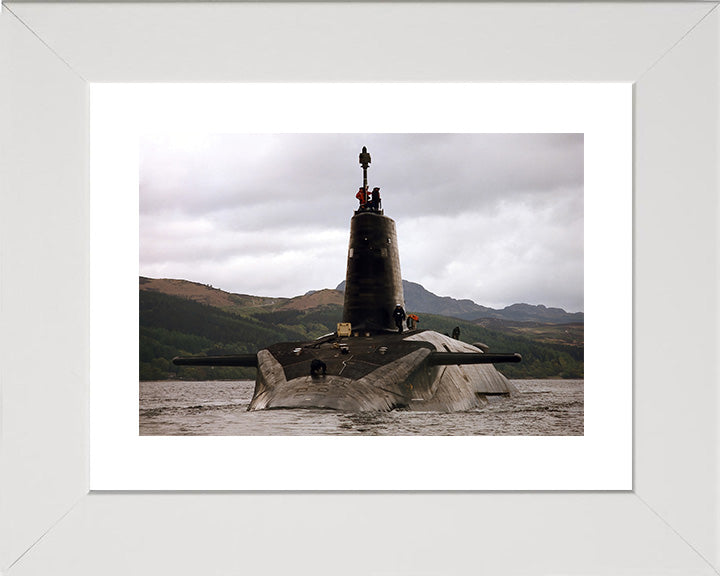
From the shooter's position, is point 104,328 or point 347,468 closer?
point 104,328

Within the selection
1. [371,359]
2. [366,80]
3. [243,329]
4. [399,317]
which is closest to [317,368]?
[371,359]

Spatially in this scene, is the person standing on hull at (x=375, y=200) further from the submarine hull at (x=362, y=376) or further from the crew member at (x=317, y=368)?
the crew member at (x=317, y=368)

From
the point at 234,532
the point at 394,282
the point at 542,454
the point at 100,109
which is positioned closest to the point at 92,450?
the point at 234,532

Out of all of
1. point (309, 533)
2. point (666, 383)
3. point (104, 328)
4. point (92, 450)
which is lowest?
point (309, 533)

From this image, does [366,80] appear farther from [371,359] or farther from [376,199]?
[376,199]

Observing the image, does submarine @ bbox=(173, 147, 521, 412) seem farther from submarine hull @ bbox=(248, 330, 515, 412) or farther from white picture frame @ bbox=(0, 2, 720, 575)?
white picture frame @ bbox=(0, 2, 720, 575)
